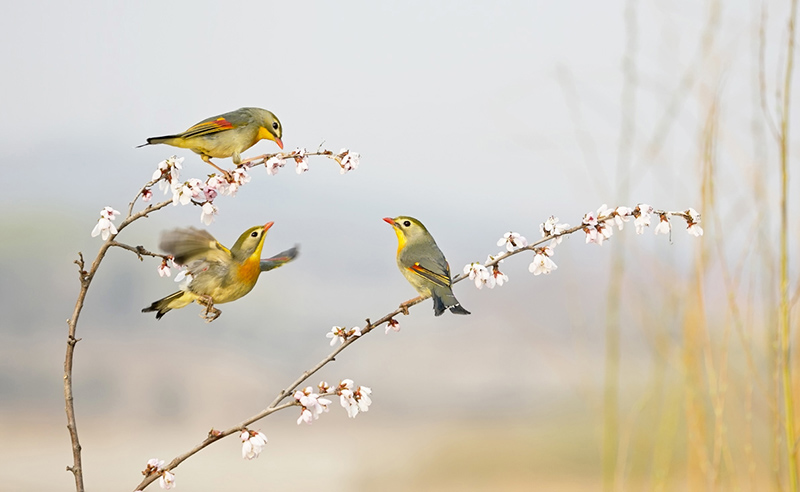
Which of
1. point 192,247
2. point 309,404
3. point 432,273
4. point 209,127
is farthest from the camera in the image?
point 432,273

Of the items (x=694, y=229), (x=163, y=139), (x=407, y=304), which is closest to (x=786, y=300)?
(x=694, y=229)

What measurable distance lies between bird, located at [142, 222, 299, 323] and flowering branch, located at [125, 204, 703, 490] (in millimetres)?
270

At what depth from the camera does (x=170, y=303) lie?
1.21 meters

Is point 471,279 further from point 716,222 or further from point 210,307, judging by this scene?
point 716,222

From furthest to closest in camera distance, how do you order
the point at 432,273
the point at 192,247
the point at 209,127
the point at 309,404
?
the point at 432,273 → the point at 209,127 → the point at 309,404 → the point at 192,247

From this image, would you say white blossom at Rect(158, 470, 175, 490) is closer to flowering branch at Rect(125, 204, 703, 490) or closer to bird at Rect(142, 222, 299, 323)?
flowering branch at Rect(125, 204, 703, 490)

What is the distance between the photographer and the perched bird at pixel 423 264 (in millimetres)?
1564

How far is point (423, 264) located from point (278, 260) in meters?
0.50

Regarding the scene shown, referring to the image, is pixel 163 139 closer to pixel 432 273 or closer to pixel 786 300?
pixel 432 273

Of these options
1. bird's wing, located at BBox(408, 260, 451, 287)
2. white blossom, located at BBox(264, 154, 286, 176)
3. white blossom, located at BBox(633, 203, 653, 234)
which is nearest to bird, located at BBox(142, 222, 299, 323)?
white blossom, located at BBox(264, 154, 286, 176)

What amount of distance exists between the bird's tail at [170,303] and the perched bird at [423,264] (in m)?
0.50

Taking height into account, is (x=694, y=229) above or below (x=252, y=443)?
above

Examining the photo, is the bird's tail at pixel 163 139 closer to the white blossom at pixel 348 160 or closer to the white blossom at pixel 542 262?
the white blossom at pixel 348 160

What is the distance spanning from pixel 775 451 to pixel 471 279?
2.96ft
